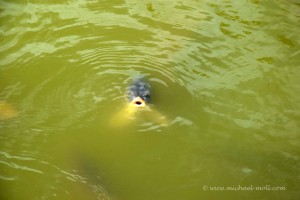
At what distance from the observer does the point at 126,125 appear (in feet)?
12.5

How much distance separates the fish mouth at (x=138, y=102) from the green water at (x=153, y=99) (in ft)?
0.38

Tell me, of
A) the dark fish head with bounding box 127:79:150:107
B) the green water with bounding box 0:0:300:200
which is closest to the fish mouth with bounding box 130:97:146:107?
the dark fish head with bounding box 127:79:150:107

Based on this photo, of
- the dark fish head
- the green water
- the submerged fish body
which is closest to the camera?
the green water

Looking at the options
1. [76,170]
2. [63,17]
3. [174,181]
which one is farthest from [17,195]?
[63,17]

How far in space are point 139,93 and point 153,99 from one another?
203 millimetres

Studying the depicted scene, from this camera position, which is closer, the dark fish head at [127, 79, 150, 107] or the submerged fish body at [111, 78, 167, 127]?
the submerged fish body at [111, 78, 167, 127]

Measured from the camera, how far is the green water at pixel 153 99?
11.0 feet

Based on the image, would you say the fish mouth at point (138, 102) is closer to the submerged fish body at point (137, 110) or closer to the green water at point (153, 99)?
the submerged fish body at point (137, 110)

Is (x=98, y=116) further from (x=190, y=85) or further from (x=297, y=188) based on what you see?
(x=297, y=188)

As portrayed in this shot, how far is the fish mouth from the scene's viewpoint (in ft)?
13.0

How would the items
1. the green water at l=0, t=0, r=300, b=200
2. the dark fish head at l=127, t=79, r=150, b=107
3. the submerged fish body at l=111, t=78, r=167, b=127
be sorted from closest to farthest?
the green water at l=0, t=0, r=300, b=200
the submerged fish body at l=111, t=78, r=167, b=127
the dark fish head at l=127, t=79, r=150, b=107

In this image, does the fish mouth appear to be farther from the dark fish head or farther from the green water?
the green water

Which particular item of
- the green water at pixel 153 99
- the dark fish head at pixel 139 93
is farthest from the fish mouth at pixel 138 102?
the green water at pixel 153 99

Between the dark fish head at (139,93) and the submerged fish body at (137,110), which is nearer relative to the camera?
the submerged fish body at (137,110)
